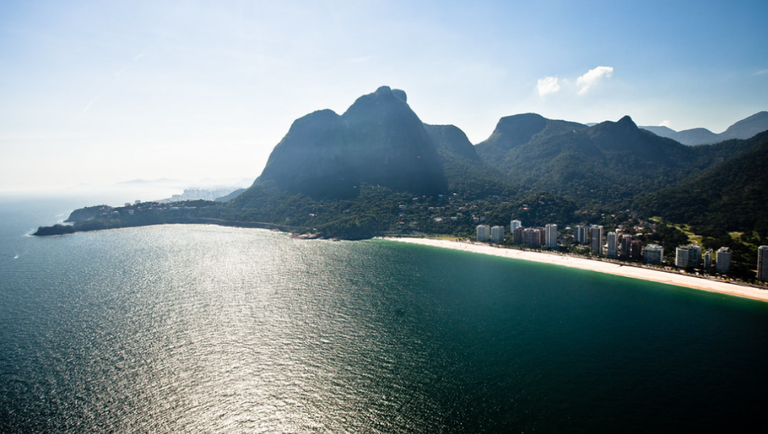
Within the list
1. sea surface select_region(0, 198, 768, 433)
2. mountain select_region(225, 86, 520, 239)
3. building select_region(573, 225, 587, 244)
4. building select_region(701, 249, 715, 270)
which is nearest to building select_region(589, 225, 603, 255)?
building select_region(573, 225, 587, 244)

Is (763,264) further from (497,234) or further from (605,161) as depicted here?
(605,161)

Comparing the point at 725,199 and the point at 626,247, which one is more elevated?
the point at 725,199

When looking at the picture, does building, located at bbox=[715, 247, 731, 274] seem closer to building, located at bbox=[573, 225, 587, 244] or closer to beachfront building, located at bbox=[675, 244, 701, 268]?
beachfront building, located at bbox=[675, 244, 701, 268]

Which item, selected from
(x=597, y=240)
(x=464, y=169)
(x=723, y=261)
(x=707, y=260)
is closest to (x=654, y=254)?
(x=707, y=260)

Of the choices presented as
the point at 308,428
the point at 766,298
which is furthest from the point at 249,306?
the point at 766,298

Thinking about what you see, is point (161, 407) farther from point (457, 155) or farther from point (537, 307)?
point (457, 155)

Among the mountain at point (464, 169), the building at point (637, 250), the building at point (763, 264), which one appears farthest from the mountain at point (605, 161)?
the building at point (763, 264)
